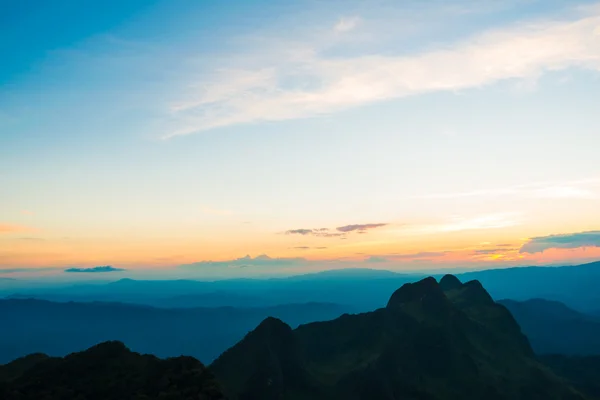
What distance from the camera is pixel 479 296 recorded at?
19575 cm

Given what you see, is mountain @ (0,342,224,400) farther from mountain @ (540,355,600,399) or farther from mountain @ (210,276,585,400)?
mountain @ (540,355,600,399)

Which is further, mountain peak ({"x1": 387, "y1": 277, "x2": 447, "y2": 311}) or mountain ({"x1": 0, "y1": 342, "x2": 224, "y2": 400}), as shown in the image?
mountain peak ({"x1": 387, "y1": 277, "x2": 447, "y2": 311})

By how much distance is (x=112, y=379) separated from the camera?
6512 centimetres

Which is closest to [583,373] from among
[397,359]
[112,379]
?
[397,359]

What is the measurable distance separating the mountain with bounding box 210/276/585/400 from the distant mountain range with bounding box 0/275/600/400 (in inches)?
12.2

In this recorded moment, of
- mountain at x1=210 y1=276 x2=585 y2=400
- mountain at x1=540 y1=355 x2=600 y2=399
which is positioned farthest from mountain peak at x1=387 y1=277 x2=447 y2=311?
mountain at x1=540 y1=355 x2=600 y2=399

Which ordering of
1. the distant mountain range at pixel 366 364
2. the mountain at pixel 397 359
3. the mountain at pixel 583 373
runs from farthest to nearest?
1. the mountain at pixel 583 373
2. the mountain at pixel 397 359
3. the distant mountain range at pixel 366 364

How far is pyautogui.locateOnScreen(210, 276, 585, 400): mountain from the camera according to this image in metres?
118

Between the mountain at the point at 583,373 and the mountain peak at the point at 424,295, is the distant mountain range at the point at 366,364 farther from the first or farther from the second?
the mountain at the point at 583,373

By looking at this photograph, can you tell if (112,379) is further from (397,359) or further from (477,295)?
(477,295)

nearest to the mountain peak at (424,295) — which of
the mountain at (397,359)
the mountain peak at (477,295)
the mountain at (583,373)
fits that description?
the mountain at (397,359)

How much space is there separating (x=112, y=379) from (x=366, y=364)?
265 feet

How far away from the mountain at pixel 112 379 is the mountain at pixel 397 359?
45218 millimetres

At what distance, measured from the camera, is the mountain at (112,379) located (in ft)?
198
